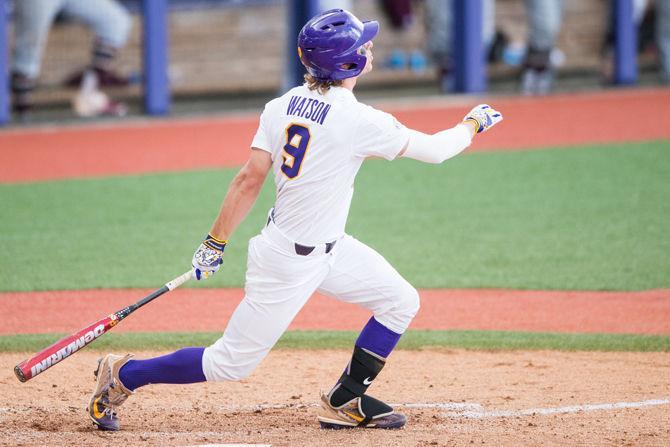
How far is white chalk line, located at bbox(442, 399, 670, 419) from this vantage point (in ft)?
15.0

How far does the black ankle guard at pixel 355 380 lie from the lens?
4.39 meters

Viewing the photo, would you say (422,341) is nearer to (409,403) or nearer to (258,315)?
(409,403)

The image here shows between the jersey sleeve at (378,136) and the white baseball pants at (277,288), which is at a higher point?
the jersey sleeve at (378,136)

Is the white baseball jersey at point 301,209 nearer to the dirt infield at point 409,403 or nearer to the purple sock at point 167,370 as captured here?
the purple sock at point 167,370

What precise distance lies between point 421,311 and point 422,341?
61cm

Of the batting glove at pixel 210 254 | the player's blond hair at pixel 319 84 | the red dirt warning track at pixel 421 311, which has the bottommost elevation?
the red dirt warning track at pixel 421 311

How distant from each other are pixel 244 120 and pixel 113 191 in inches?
162

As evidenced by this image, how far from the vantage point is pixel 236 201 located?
416 centimetres

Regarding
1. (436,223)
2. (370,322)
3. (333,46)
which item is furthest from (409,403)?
(436,223)

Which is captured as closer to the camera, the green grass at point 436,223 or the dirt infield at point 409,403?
the dirt infield at point 409,403

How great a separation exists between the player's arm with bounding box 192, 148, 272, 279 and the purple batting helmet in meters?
0.40

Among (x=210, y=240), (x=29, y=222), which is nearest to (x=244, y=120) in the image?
(x=29, y=222)

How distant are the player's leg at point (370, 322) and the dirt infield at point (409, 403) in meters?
0.10

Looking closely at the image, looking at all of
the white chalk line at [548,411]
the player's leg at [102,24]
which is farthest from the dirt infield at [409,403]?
the player's leg at [102,24]
